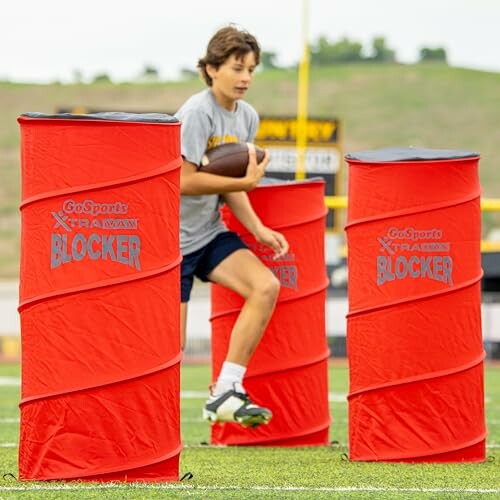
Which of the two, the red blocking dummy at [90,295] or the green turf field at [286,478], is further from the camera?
the red blocking dummy at [90,295]

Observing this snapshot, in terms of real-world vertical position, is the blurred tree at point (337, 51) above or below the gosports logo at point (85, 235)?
above

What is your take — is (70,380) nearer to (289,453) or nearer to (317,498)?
(317,498)

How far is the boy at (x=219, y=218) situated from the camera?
21.7ft

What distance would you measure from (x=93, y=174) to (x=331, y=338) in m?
15.1

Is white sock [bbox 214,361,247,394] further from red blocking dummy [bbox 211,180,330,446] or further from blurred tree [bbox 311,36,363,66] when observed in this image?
blurred tree [bbox 311,36,363,66]

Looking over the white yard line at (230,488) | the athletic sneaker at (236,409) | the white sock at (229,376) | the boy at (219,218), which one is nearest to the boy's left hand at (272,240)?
the boy at (219,218)

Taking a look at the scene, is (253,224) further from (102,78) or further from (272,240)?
(102,78)

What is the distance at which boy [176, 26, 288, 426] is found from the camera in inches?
260

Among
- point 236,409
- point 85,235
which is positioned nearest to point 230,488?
point 85,235

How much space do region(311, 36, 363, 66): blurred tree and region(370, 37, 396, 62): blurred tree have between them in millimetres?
798

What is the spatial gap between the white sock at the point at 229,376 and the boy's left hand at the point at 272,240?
516 millimetres

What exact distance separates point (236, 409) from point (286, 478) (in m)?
1.28

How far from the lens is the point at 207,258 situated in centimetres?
681

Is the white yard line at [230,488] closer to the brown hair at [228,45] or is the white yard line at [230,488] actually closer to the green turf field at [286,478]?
the green turf field at [286,478]
